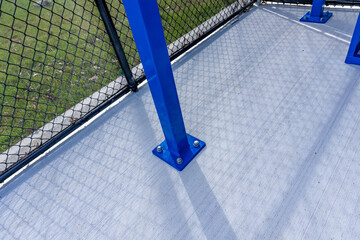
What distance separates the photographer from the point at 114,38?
1.74 meters

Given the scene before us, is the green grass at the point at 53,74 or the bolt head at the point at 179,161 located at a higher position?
the green grass at the point at 53,74

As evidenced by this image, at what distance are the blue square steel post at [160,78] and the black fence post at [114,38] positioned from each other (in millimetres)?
644

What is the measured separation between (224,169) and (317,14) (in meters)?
1.99

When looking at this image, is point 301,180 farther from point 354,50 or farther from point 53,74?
point 53,74

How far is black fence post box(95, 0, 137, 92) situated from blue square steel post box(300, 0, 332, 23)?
6.09ft

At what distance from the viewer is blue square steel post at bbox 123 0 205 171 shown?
937 mm

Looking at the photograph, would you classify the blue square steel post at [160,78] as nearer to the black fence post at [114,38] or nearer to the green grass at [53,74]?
the black fence post at [114,38]

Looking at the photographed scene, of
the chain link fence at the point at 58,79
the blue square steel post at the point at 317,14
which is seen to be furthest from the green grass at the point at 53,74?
the blue square steel post at the point at 317,14

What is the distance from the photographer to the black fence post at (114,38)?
1594mm

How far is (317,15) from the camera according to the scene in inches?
96.1

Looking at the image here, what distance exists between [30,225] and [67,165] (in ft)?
1.25

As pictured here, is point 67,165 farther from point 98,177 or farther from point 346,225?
point 346,225

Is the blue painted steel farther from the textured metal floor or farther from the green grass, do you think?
the green grass

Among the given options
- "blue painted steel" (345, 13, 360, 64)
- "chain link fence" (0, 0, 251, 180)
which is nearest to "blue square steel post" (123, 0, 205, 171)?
"chain link fence" (0, 0, 251, 180)
